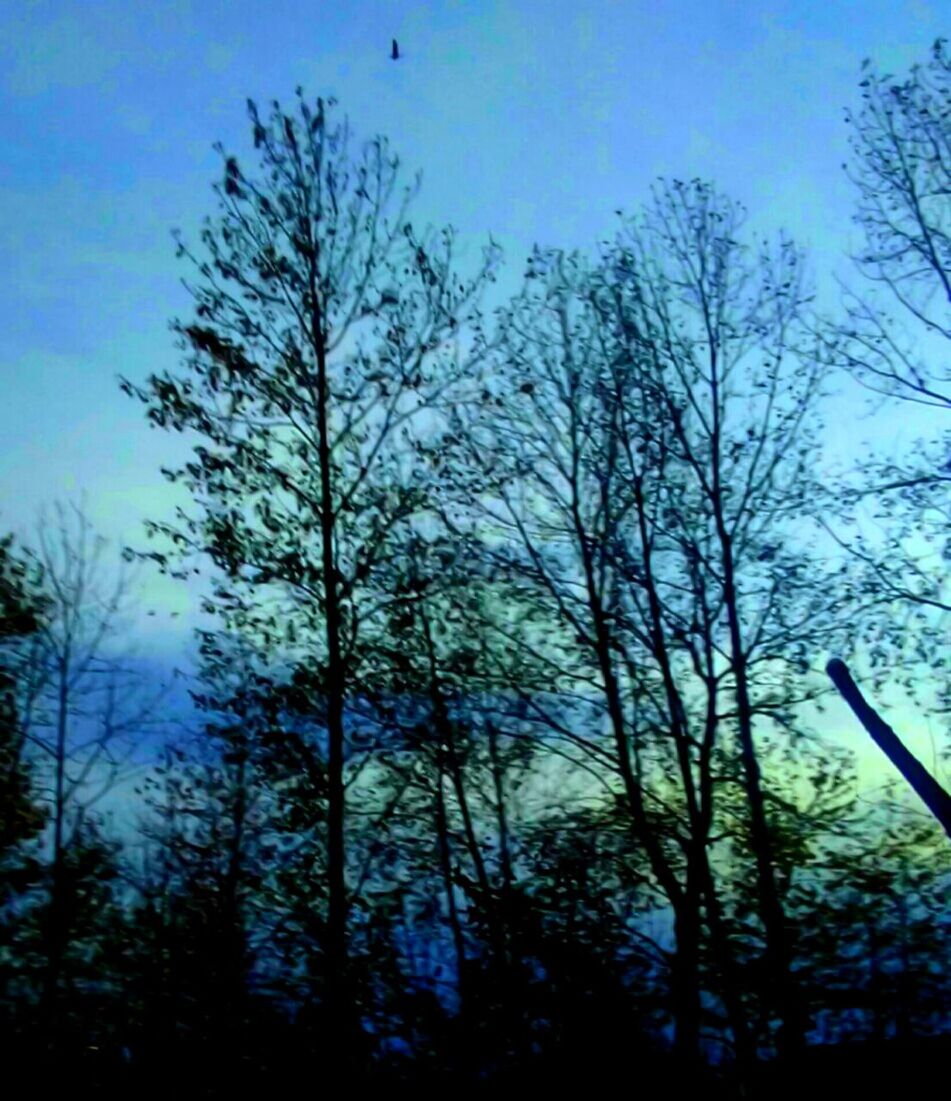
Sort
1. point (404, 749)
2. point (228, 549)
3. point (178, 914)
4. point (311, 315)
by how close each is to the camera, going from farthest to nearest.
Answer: point (178, 914)
point (404, 749)
point (311, 315)
point (228, 549)

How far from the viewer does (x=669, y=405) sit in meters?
23.6

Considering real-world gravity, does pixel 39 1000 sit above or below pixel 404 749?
below

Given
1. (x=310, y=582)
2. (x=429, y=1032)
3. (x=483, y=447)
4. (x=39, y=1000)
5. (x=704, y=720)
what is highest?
(x=483, y=447)

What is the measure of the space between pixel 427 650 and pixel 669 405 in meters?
6.74

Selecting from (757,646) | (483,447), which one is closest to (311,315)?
(483,447)

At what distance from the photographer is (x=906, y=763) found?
10156 millimetres

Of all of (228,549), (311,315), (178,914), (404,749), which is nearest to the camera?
(228,549)

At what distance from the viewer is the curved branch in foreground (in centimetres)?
966

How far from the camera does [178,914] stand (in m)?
25.5

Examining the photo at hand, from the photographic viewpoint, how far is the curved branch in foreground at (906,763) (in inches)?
380

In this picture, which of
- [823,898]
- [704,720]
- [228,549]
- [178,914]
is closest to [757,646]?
[704,720]

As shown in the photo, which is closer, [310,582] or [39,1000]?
[310,582]

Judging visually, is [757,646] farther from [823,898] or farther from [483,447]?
[483,447]

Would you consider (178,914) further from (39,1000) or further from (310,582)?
(310,582)
